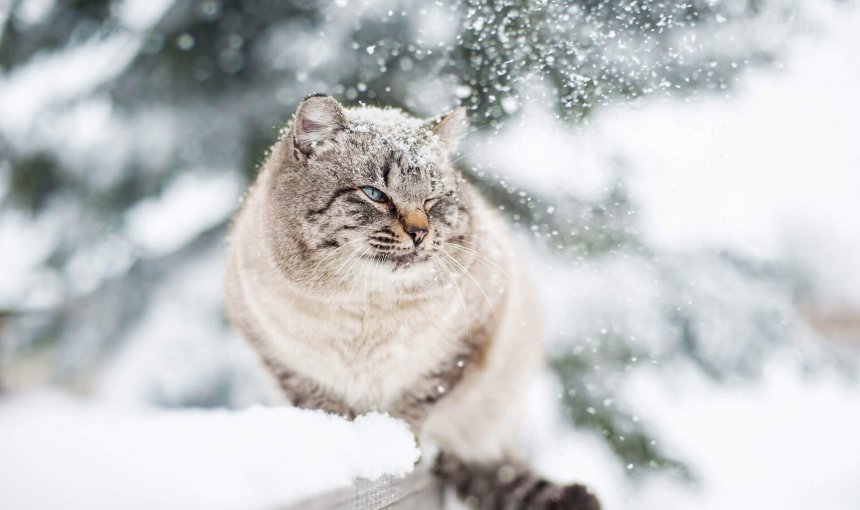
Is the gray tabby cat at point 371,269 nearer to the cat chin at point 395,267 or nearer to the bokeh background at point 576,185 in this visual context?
the cat chin at point 395,267

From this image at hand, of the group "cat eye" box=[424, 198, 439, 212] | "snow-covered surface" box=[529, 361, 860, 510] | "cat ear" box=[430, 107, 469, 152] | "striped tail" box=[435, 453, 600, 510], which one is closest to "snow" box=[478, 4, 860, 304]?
"cat ear" box=[430, 107, 469, 152]

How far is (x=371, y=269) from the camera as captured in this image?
88 cm

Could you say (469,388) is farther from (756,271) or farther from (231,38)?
(231,38)

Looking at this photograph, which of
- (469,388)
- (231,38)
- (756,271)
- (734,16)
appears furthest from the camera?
(231,38)

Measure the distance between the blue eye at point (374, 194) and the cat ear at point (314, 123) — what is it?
0.10 metres

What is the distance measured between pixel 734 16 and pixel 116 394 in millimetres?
1738

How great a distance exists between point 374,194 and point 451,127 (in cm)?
18

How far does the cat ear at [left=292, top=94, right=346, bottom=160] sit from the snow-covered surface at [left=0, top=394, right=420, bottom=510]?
0.41m

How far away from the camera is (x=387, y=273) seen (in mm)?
879

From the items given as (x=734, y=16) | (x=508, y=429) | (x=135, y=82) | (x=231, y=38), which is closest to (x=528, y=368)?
(x=508, y=429)

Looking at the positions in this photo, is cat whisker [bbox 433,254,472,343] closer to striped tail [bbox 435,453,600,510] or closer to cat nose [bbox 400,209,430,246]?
cat nose [bbox 400,209,430,246]

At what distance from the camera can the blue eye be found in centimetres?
89

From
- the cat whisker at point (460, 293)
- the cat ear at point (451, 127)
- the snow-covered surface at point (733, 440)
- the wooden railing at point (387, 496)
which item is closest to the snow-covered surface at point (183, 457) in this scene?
the wooden railing at point (387, 496)

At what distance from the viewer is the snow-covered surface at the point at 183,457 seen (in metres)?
0.58
